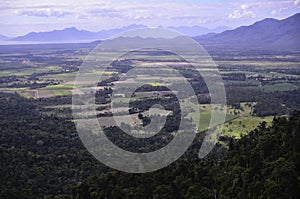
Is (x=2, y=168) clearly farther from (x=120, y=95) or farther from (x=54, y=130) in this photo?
(x=120, y=95)

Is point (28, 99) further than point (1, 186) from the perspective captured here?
Yes

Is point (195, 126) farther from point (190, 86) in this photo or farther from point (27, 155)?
point (190, 86)

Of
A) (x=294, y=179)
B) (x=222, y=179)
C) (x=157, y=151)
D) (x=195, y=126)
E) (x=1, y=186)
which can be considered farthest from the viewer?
(x=195, y=126)

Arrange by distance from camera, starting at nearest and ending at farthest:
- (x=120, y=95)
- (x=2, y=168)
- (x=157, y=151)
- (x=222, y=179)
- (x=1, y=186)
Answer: (x=222, y=179)
(x=1, y=186)
(x=2, y=168)
(x=157, y=151)
(x=120, y=95)

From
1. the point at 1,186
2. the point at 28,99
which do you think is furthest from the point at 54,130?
the point at 28,99

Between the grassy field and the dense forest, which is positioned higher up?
the dense forest

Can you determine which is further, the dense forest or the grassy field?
the grassy field

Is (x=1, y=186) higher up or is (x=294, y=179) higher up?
(x=294, y=179)

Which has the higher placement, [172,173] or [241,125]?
[172,173]

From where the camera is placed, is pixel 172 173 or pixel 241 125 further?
pixel 241 125
